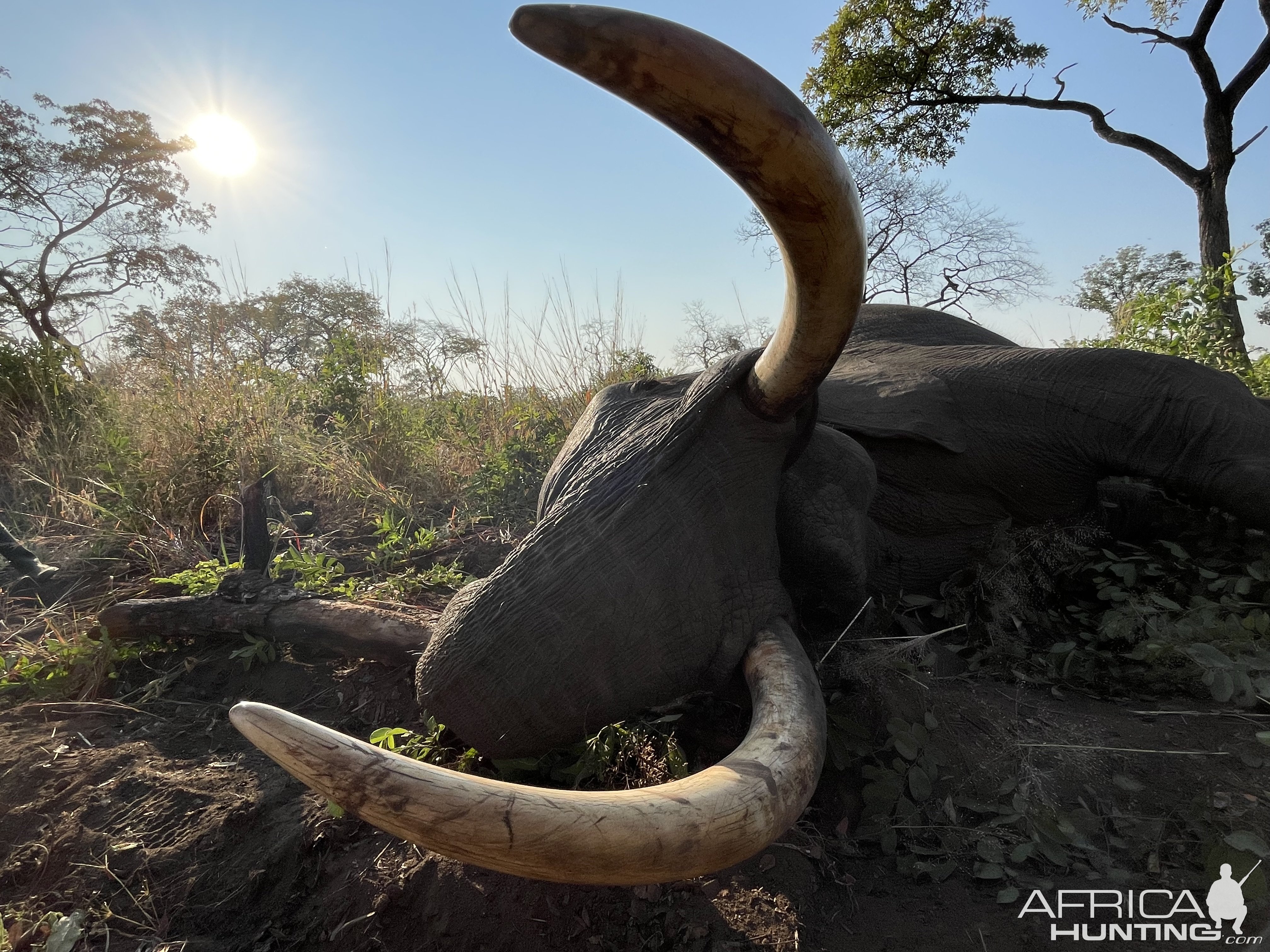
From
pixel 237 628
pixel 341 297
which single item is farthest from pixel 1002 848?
pixel 341 297

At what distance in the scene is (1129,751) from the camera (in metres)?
1.86

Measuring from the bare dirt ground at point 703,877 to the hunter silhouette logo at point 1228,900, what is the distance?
20 mm

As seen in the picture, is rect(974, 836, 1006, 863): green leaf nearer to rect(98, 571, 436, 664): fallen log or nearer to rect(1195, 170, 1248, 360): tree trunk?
rect(98, 571, 436, 664): fallen log

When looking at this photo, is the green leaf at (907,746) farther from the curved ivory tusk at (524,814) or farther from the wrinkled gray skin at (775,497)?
the curved ivory tusk at (524,814)

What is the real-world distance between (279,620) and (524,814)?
2.02 metres

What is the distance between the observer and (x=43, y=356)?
23.6 feet

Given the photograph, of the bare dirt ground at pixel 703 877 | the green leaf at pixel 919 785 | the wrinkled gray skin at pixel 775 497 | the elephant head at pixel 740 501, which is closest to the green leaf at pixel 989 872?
the bare dirt ground at pixel 703 877

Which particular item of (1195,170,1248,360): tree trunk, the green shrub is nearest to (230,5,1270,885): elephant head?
the green shrub

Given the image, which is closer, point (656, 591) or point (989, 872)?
point (989, 872)

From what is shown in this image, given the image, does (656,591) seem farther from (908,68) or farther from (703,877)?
(908,68)

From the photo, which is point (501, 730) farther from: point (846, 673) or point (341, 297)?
point (341, 297)

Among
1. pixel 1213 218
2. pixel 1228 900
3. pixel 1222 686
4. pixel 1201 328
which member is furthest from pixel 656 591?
pixel 1213 218

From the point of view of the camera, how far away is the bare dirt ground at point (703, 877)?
1.55m

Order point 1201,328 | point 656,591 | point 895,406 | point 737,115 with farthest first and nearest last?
1. point 1201,328
2. point 895,406
3. point 656,591
4. point 737,115
